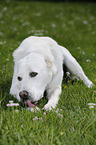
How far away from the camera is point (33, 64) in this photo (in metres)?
2.93

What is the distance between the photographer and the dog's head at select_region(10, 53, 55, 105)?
9.03 feet

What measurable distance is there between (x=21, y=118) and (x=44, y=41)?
1.96 m

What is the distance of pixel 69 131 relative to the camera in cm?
220

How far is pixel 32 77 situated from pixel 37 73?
9 centimetres

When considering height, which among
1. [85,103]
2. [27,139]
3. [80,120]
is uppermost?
[27,139]

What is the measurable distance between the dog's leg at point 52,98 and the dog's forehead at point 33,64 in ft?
1.61

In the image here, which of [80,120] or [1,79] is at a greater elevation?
[80,120]

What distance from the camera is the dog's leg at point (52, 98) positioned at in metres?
2.86

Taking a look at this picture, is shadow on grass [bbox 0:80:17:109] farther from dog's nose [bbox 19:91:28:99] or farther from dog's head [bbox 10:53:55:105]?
dog's nose [bbox 19:91:28:99]

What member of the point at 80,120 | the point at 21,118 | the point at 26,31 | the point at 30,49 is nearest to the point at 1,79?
the point at 30,49

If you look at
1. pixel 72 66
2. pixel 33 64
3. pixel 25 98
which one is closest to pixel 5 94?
pixel 25 98

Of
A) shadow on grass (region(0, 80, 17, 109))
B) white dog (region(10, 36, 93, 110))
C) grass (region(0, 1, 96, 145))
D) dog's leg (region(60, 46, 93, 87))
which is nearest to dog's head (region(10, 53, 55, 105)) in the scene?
white dog (region(10, 36, 93, 110))

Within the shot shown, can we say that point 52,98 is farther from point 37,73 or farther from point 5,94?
point 5,94

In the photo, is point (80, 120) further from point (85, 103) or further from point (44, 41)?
point (44, 41)
